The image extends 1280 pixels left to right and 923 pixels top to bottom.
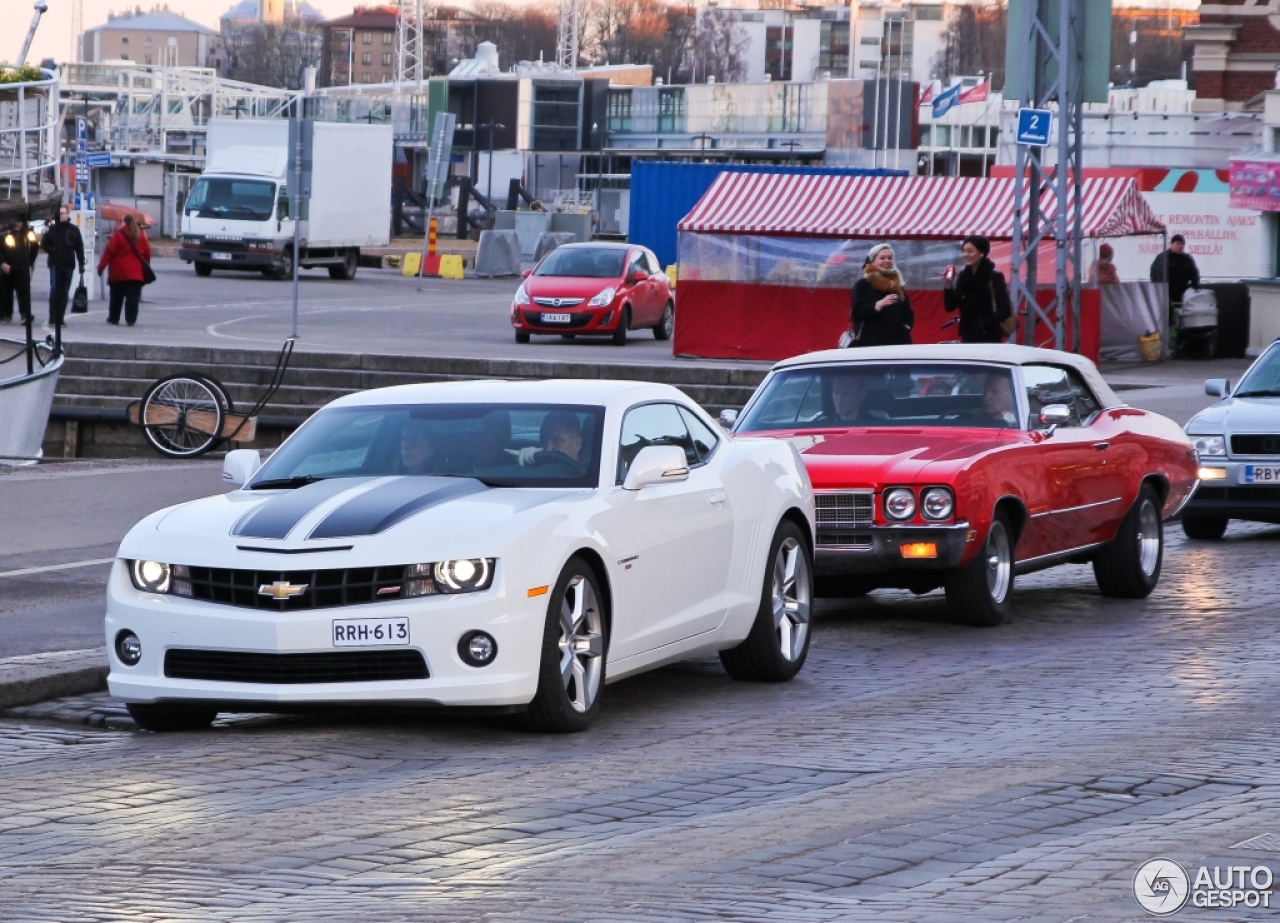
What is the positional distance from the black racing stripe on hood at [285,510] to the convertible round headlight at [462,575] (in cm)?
63

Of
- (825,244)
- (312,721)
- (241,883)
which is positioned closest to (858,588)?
(312,721)

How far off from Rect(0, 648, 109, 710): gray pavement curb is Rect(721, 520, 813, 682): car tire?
2.94 m

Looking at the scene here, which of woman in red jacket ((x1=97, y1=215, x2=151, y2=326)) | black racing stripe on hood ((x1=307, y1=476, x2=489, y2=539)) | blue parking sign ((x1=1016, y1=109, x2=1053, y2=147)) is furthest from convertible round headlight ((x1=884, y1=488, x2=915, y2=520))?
woman in red jacket ((x1=97, y1=215, x2=151, y2=326))

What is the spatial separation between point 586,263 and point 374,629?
2655 cm

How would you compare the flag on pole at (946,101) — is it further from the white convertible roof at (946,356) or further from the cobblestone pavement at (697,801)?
the cobblestone pavement at (697,801)

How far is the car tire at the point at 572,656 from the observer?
8.22m

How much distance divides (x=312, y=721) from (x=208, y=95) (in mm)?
95398

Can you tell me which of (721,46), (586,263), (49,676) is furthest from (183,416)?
(721,46)

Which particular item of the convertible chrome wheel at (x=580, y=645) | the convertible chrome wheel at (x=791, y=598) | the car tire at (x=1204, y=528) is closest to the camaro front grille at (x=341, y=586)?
the convertible chrome wheel at (x=580, y=645)

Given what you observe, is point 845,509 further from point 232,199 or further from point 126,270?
point 232,199

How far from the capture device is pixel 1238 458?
52.1 feet

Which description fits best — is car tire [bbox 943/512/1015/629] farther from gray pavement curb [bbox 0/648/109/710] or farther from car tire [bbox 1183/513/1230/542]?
car tire [bbox 1183/513/1230/542]

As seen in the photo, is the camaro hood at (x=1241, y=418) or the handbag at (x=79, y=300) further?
the handbag at (x=79, y=300)

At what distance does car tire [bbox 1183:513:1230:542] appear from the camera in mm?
16625
